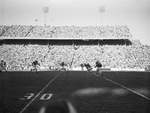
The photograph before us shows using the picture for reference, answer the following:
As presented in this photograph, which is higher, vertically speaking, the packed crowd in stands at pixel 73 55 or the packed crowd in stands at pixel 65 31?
the packed crowd in stands at pixel 65 31

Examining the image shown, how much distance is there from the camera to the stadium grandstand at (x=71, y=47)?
56.9m

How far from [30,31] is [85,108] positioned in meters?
63.2

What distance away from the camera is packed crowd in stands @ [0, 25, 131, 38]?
64.9 meters

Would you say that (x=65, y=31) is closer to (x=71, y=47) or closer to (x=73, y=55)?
(x=71, y=47)

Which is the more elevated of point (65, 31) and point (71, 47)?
point (65, 31)

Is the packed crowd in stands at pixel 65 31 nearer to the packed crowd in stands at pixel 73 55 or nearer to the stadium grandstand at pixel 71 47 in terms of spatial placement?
the stadium grandstand at pixel 71 47

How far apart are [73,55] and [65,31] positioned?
36.6 ft

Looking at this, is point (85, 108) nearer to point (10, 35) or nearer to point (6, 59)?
point (6, 59)

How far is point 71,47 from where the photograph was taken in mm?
63531

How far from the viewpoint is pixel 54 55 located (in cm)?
5972

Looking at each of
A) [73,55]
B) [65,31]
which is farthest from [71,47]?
[65,31]

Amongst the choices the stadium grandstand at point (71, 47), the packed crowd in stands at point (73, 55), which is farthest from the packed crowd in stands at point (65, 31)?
the packed crowd in stands at point (73, 55)

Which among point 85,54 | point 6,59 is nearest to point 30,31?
point 6,59

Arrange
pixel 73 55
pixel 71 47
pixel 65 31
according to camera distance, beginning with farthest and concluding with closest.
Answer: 1. pixel 65 31
2. pixel 71 47
3. pixel 73 55
